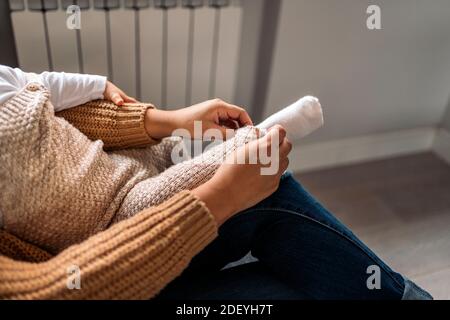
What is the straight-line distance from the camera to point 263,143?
75cm

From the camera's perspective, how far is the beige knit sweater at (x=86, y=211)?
22.5 inches

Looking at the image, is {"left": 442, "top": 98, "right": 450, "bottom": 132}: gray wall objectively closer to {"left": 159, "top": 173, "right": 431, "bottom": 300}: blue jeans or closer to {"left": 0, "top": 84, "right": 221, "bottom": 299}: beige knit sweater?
{"left": 159, "top": 173, "right": 431, "bottom": 300}: blue jeans

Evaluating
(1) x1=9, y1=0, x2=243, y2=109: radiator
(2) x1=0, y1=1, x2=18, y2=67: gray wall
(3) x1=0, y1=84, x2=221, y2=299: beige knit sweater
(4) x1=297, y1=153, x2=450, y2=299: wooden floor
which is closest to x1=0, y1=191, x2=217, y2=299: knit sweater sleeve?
(3) x1=0, y1=84, x2=221, y2=299: beige knit sweater

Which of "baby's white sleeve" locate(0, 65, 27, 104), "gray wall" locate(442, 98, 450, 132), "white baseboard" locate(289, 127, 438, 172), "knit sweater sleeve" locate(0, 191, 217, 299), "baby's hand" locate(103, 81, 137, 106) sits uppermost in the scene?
"baby's white sleeve" locate(0, 65, 27, 104)

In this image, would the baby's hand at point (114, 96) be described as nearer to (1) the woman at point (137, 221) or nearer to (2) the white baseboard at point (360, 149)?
(1) the woman at point (137, 221)

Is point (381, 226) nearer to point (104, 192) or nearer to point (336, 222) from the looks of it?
point (336, 222)

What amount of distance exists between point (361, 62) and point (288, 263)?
1.00m

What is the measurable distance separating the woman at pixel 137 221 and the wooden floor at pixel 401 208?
0.69m

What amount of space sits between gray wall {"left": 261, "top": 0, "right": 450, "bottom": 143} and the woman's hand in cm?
60

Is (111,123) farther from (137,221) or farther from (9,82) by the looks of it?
(137,221)

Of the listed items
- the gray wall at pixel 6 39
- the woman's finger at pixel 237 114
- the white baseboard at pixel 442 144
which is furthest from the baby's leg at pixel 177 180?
the white baseboard at pixel 442 144

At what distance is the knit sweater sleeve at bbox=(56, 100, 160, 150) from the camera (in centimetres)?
86

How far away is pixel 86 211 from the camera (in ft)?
2.31
